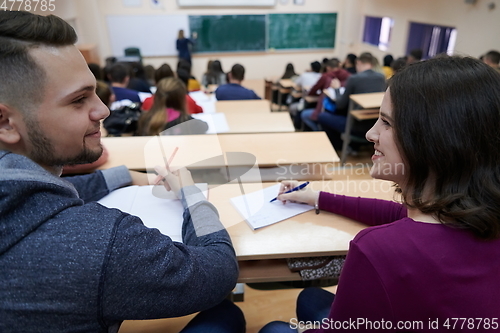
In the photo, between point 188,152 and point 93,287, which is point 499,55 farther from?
point 93,287

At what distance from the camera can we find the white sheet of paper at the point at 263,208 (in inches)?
46.6

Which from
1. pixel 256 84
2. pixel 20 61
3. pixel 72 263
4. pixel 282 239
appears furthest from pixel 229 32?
pixel 72 263

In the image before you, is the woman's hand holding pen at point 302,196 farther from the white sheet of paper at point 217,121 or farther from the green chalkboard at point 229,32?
the green chalkboard at point 229,32

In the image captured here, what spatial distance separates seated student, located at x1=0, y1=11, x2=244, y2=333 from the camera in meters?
0.59

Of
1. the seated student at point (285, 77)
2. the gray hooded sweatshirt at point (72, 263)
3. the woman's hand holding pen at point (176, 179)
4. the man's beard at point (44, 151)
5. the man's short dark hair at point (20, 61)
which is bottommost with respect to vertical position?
the seated student at point (285, 77)

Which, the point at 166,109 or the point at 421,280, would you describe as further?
the point at 166,109

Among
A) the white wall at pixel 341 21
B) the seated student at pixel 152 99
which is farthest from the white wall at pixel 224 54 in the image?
the seated student at pixel 152 99

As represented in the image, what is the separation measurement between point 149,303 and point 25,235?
272 mm

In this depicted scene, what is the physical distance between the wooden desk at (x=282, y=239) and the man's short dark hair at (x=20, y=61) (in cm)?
70

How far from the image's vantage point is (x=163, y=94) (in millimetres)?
2258

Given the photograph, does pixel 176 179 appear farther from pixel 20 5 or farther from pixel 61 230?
pixel 20 5

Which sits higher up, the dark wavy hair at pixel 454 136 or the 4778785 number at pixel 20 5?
the 4778785 number at pixel 20 5

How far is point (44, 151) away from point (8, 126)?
80mm

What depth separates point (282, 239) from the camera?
1.10 metres
